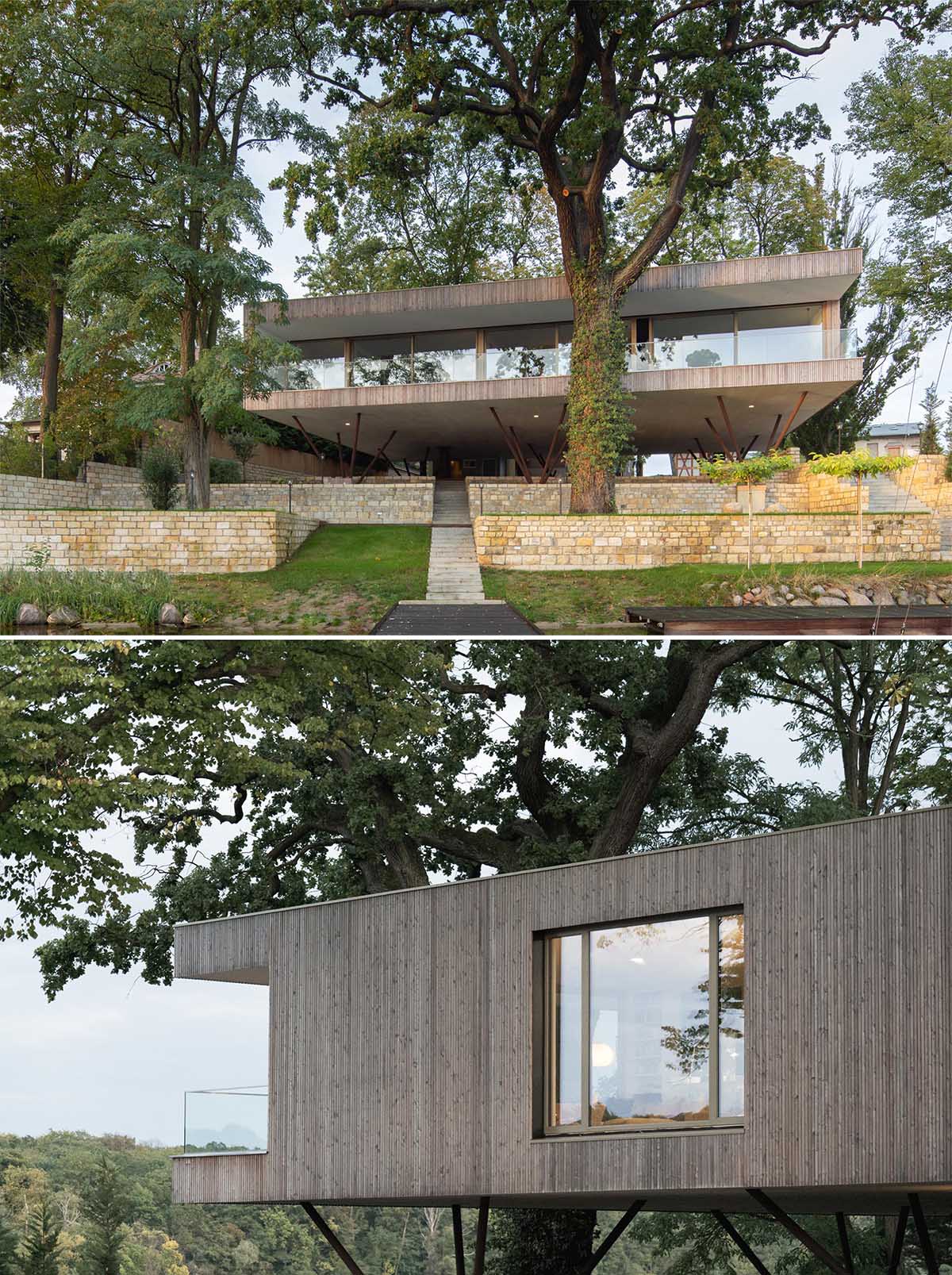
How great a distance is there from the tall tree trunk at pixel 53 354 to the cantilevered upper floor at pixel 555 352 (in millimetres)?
4500

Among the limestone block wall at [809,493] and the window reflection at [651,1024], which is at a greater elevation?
the limestone block wall at [809,493]

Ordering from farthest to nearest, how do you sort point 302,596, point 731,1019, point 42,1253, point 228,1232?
point 228,1232 → point 42,1253 → point 302,596 → point 731,1019

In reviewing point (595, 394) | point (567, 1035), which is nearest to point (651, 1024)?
point (567, 1035)

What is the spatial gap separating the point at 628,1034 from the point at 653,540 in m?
7.96

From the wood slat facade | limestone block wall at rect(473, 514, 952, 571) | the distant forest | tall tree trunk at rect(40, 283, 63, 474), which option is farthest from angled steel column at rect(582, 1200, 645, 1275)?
the distant forest

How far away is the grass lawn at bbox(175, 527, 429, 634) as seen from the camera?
12.2 metres

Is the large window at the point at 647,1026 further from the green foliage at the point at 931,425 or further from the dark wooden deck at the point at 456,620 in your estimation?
the green foliage at the point at 931,425

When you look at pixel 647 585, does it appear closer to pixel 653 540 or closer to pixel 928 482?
pixel 653 540

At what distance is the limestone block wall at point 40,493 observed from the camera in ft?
69.6

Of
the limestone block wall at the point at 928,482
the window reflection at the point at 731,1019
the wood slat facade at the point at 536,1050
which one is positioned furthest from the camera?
the limestone block wall at the point at 928,482

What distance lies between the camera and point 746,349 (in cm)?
2305

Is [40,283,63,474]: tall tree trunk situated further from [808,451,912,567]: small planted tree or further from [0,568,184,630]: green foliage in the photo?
[808,451,912,567]: small planted tree

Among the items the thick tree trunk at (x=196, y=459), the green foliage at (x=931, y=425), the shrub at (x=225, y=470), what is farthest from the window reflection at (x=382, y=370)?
the green foliage at (x=931, y=425)

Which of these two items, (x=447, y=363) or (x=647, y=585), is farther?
(x=447, y=363)
